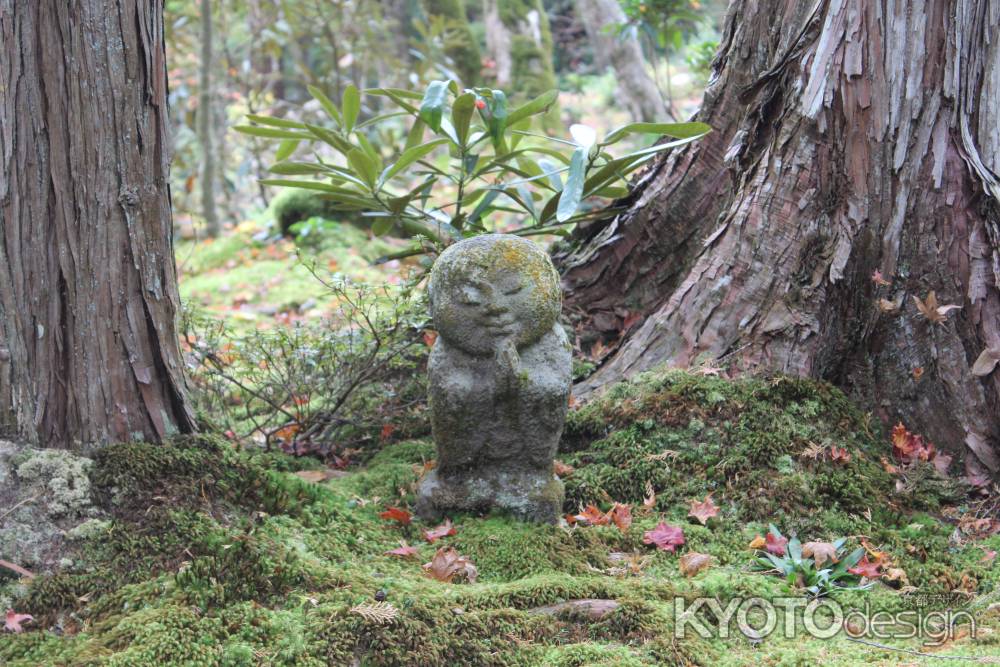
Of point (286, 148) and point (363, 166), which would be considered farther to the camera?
point (286, 148)

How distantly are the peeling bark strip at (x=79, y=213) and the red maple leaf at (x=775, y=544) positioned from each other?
2603 millimetres

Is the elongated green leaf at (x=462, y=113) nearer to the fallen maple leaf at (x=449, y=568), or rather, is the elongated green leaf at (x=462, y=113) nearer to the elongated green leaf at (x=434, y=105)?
the elongated green leaf at (x=434, y=105)

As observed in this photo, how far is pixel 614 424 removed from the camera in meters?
4.38

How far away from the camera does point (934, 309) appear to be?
4176mm

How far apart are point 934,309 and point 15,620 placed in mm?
4031

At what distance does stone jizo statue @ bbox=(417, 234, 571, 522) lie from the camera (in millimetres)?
3516

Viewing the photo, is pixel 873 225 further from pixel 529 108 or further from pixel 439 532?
pixel 439 532

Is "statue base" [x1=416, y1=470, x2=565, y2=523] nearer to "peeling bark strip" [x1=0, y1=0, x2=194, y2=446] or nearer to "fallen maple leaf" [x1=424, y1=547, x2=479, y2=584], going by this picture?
"fallen maple leaf" [x1=424, y1=547, x2=479, y2=584]

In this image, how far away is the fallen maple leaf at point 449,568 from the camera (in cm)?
333

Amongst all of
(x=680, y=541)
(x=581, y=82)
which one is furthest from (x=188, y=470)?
(x=581, y=82)

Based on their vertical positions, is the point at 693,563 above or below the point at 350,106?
below

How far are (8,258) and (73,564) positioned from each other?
3.77ft

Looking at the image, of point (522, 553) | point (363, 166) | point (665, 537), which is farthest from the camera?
point (363, 166)

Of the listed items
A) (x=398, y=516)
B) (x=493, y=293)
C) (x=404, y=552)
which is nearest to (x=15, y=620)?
(x=404, y=552)
